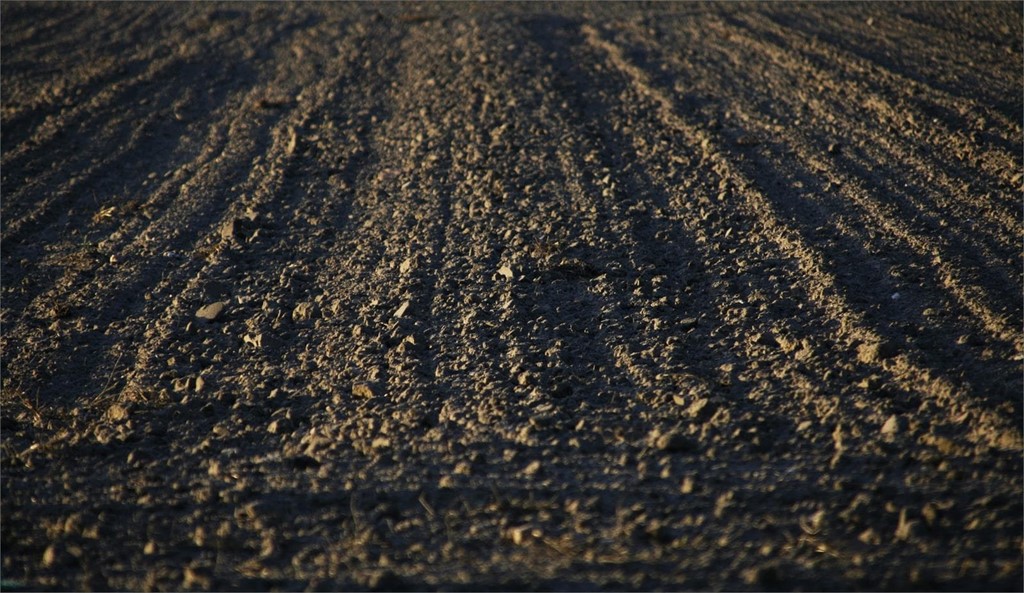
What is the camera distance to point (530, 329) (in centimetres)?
510

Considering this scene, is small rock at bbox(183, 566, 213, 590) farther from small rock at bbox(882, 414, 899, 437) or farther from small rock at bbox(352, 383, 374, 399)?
small rock at bbox(882, 414, 899, 437)

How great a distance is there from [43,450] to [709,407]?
3.53m

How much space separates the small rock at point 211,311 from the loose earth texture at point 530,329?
20 mm

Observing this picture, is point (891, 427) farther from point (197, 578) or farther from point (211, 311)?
point (211, 311)

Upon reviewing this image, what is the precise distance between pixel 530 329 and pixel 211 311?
224 centimetres

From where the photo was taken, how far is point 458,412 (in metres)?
4.40

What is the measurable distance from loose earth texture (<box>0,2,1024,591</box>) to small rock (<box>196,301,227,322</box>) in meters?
0.02

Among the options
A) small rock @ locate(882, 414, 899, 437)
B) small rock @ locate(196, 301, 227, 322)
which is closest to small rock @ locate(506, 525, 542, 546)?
small rock @ locate(882, 414, 899, 437)

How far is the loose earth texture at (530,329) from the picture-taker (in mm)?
3545

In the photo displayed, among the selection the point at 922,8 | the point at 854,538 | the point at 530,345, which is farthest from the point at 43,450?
the point at 922,8

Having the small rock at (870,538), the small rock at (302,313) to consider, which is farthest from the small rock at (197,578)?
the small rock at (870,538)

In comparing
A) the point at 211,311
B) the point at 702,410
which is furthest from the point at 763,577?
the point at 211,311

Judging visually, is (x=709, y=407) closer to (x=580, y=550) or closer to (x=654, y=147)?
(x=580, y=550)

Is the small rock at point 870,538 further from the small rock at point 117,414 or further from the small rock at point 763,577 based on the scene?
the small rock at point 117,414
